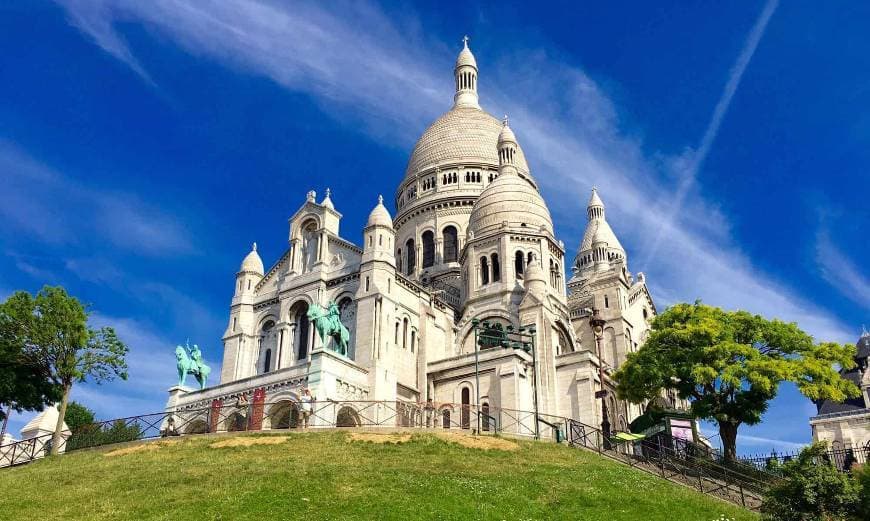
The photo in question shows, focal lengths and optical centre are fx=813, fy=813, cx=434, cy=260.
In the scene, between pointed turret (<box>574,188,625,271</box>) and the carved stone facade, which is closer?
the carved stone facade

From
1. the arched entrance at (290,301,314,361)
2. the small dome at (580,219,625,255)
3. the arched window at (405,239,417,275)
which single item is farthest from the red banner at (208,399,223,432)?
the small dome at (580,219,625,255)

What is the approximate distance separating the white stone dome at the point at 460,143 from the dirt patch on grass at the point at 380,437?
46.1 m

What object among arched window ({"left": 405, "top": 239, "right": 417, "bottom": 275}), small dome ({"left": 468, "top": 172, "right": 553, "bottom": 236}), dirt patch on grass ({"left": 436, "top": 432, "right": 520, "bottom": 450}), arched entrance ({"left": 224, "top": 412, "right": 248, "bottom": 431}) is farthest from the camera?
arched window ({"left": 405, "top": 239, "right": 417, "bottom": 275})

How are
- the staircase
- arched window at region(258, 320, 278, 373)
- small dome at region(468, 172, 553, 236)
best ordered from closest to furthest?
the staircase < arched window at region(258, 320, 278, 373) < small dome at region(468, 172, 553, 236)

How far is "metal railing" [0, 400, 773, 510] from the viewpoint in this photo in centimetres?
3311

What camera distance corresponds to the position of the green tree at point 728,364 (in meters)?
40.7

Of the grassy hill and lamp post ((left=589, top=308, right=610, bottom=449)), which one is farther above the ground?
lamp post ((left=589, top=308, right=610, bottom=449))

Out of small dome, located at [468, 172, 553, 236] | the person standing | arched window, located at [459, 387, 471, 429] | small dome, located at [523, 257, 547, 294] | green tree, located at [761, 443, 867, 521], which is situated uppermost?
small dome, located at [468, 172, 553, 236]

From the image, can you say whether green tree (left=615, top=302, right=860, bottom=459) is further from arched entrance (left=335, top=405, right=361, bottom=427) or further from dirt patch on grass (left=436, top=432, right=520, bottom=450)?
arched entrance (left=335, top=405, right=361, bottom=427)

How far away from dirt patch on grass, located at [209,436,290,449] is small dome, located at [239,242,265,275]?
88.5 ft

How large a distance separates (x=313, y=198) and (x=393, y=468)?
3394cm

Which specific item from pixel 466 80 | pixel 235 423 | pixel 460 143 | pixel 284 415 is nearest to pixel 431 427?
pixel 284 415

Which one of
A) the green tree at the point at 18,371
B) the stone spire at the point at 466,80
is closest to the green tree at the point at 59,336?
the green tree at the point at 18,371

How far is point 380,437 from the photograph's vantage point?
35969mm
